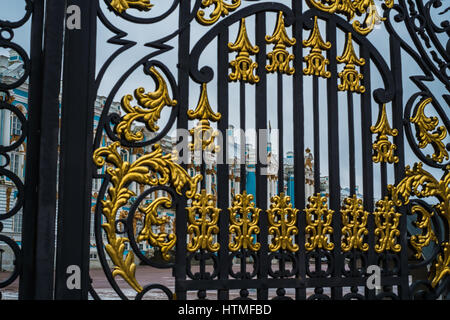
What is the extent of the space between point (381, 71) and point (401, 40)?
0.75 feet

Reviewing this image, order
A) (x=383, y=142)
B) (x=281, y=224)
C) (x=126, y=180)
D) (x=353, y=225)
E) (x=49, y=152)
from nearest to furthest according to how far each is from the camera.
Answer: (x=49, y=152) → (x=126, y=180) → (x=281, y=224) → (x=353, y=225) → (x=383, y=142)

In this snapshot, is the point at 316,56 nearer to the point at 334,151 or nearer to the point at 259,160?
the point at 334,151

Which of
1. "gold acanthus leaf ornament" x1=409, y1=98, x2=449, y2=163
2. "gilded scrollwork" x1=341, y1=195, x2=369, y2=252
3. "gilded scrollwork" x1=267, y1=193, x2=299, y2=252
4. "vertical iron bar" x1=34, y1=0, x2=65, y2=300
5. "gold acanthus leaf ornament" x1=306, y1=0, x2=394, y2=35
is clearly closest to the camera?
"vertical iron bar" x1=34, y1=0, x2=65, y2=300

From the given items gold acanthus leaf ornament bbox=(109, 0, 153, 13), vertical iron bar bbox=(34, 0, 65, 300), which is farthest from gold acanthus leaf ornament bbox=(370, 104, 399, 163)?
vertical iron bar bbox=(34, 0, 65, 300)

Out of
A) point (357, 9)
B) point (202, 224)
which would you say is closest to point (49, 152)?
point (202, 224)

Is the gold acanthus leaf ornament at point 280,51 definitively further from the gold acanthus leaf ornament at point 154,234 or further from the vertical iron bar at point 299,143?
the gold acanthus leaf ornament at point 154,234

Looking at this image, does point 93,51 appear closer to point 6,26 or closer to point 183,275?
point 6,26

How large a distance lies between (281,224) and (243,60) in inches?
30.6

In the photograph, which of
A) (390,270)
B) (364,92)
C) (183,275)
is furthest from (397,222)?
(183,275)

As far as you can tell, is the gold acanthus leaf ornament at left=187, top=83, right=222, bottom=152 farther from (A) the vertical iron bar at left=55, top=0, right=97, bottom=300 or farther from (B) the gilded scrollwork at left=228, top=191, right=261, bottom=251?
(A) the vertical iron bar at left=55, top=0, right=97, bottom=300

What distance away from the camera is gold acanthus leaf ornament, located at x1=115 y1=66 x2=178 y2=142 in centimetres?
229

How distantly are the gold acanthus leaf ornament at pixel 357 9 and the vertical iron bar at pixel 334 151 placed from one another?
0.07m

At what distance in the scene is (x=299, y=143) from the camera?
8.45 ft

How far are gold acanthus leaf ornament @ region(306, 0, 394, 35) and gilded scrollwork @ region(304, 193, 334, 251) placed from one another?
0.94 m
